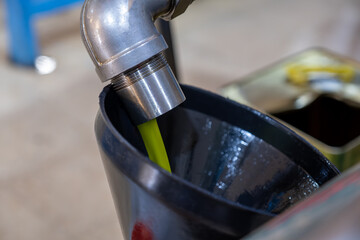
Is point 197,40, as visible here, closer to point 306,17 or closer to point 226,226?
point 306,17

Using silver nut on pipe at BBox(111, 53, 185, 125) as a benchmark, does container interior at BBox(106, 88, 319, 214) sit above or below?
below

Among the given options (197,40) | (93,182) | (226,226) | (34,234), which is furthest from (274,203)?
(197,40)

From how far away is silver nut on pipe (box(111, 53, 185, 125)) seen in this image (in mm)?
513

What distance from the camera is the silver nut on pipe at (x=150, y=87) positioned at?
51 centimetres

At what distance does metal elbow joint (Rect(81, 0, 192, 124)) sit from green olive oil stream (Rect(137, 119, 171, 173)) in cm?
4

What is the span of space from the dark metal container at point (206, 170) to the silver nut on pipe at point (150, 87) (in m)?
0.02

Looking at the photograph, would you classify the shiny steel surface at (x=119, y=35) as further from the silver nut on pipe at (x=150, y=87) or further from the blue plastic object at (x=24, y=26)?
the blue plastic object at (x=24, y=26)

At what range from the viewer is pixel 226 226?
41cm

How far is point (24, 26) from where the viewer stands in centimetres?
268

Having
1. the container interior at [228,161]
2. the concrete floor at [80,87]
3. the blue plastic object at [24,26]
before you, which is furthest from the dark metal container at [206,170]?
the blue plastic object at [24,26]

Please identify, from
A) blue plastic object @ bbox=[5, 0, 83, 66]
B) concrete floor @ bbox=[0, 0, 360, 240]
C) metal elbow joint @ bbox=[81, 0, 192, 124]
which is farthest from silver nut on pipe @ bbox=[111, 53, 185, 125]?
blue plastic object @ bbox=[5, 0, 83, 66]

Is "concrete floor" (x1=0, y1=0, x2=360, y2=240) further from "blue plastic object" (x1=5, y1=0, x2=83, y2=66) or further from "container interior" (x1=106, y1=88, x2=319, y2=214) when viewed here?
"container interior" (x1=106, y1=88, x2=319, y2=214)

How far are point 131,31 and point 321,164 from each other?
0.77 ft

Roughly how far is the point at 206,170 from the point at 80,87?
6.56ft
